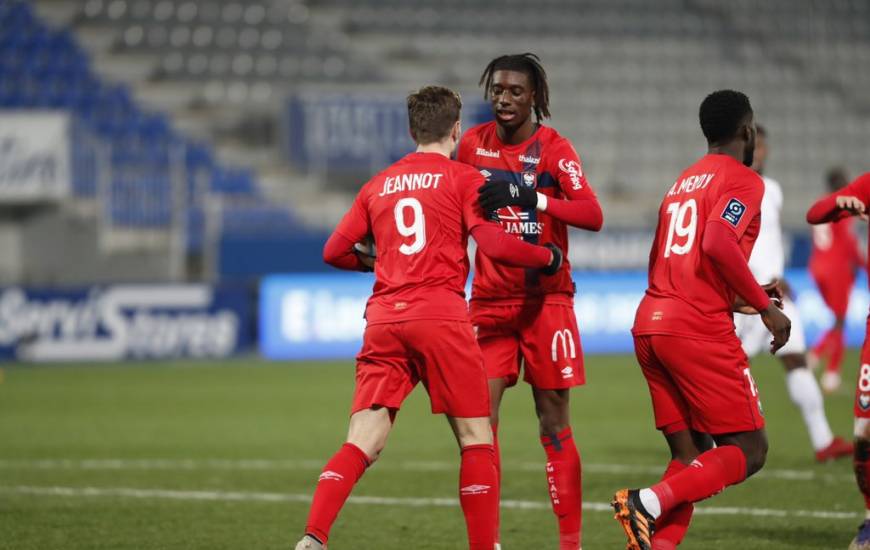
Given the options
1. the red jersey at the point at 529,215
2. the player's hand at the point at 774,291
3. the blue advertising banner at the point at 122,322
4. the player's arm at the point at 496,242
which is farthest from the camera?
the blue advertising banner at the point at 122,322

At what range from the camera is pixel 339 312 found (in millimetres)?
19984

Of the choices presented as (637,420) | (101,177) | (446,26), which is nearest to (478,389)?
(637,420)

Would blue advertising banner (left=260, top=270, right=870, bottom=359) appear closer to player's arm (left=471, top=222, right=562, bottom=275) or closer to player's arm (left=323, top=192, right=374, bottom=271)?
player's arm (left=323, top=192, right=374, bottom=271)

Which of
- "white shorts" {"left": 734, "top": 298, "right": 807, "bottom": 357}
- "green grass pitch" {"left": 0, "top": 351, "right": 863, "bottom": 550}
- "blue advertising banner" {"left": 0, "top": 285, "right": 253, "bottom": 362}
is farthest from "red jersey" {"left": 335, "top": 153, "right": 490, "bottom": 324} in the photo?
"blue advertising banner" {"left": 0, "top": 285, "right": 253, "bottom": 362}

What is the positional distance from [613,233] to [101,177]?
8.24m

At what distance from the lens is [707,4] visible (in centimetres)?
3073

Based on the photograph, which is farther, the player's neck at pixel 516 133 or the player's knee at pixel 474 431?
the player's neck at pixel 516 133

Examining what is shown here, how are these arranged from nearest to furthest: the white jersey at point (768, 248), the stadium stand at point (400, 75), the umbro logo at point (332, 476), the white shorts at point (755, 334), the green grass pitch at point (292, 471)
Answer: the umbro logo at point (332, 476), the green grass pitch at point (292, 471), the white jersey at point (768, 248), the white shorts at point (755, 334), the stadium stand at point (400, 75)

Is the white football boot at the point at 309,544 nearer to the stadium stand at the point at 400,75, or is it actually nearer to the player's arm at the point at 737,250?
the player's arm at the point at 737,250

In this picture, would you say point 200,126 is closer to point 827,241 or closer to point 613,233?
point 613,233

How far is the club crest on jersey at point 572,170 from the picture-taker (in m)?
6.29

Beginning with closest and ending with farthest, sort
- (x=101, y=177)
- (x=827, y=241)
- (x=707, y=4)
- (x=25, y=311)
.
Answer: (x=827, y=241) → (x=25, y=311) → (x=101, y=177) → (x=707, y=4)

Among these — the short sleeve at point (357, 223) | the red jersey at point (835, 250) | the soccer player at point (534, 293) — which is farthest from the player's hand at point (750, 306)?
the red jersey at point (835, 250)

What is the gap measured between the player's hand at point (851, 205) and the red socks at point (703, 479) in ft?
4.94
